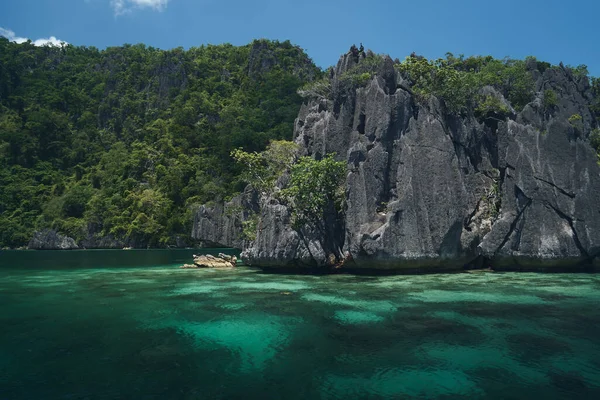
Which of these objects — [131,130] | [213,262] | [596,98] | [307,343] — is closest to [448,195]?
[307,343]

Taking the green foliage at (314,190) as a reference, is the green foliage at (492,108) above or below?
above

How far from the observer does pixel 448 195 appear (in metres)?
24.8

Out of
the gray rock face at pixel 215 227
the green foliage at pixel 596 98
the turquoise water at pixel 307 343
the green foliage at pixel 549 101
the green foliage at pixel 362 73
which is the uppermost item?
the green foliage at pixel 596 98

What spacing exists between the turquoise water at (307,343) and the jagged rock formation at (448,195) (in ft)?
18.1

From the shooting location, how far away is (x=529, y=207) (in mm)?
24594

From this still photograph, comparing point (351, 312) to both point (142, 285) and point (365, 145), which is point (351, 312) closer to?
point (142, 285)

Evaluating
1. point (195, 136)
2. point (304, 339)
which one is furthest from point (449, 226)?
point (195, 136)

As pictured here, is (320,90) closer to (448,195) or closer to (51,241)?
(448,195)

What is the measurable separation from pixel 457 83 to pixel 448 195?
8556 millimetres

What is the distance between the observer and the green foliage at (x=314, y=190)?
26.0 meters

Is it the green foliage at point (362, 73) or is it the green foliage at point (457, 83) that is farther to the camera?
the green foliage at point (362, 73)

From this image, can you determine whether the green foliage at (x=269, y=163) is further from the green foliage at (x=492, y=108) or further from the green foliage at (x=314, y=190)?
the green foliage at (x=492, y=108)

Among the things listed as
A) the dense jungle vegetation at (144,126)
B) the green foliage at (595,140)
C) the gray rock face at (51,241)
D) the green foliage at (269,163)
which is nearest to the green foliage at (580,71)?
the dense jungle vegetation at (144,126)

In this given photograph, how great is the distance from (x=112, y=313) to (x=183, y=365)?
22.0 ft
